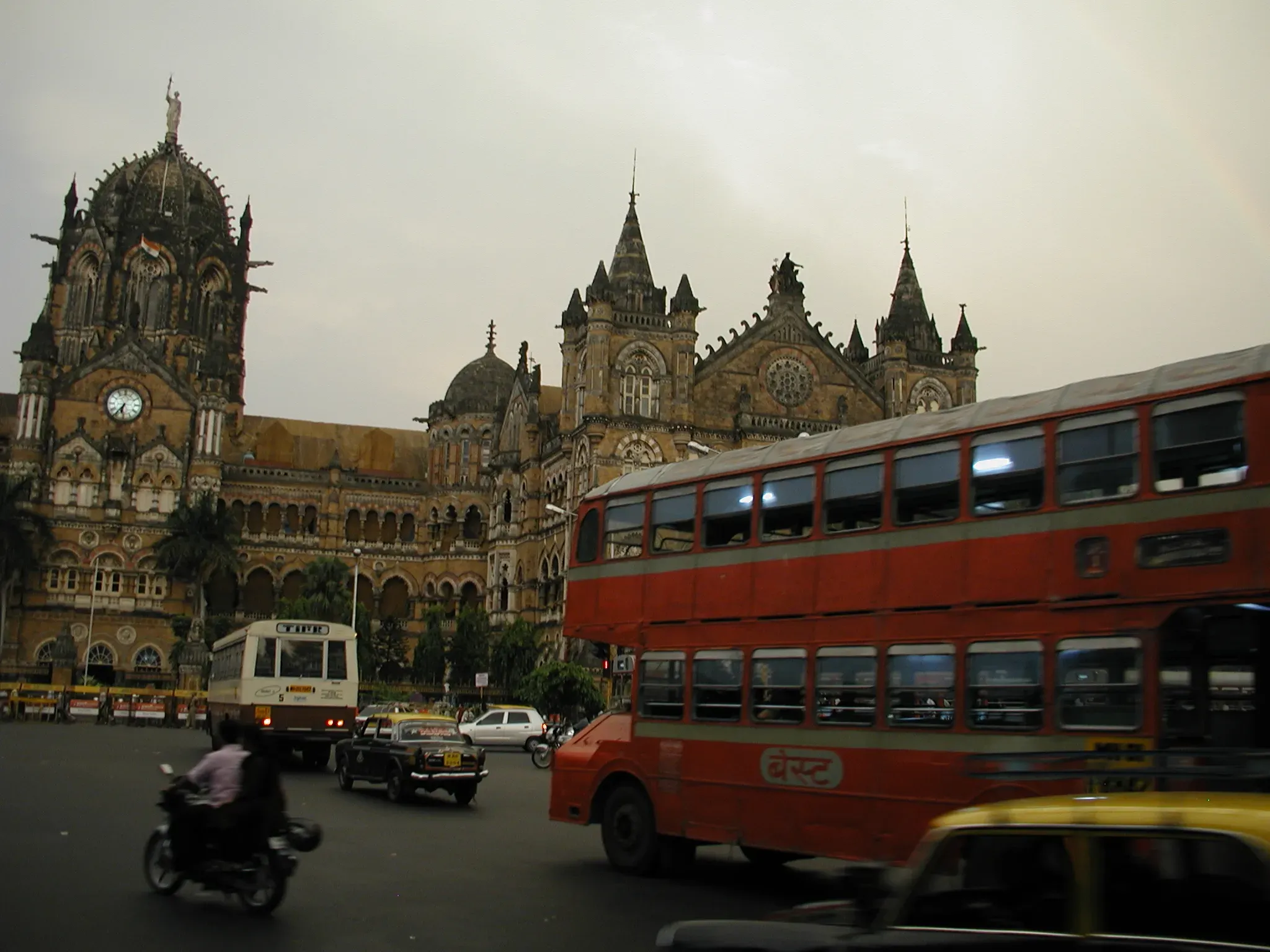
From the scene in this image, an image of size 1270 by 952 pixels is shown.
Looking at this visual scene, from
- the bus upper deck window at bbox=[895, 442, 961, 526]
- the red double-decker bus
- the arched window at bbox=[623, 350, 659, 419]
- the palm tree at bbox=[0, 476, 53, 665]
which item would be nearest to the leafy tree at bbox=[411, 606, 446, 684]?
the arched window at bbox=[623, 350, 659, 419]

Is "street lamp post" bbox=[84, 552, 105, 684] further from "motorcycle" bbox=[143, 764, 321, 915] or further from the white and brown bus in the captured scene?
"motorcycle" bbox=[143, 764, 321, 915]

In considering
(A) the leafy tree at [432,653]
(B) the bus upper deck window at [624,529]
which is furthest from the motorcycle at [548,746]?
(A) the leafy tree at [432,653]

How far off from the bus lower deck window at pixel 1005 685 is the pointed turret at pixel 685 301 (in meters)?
50.6

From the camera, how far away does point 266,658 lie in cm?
2681

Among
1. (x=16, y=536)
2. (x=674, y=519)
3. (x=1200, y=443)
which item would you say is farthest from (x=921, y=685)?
(x=16, y=536)

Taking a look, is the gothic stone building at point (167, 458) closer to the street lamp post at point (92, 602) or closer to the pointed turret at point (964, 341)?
the street lamp post at point (92, 602)

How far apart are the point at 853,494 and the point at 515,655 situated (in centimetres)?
5025

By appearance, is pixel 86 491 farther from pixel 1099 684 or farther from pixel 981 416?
pixel 1099 684

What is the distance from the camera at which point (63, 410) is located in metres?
75.6

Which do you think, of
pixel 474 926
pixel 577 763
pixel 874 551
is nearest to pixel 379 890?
pixel 474 926

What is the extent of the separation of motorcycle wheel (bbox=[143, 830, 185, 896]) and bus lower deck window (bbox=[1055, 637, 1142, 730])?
302 inches

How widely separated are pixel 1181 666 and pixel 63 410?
7513cm

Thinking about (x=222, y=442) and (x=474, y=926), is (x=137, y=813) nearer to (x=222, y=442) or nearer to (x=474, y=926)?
(x=474, y=926)

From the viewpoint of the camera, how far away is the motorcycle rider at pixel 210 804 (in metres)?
10.7
